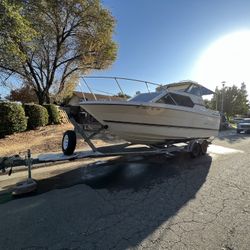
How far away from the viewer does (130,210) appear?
3.89 metres

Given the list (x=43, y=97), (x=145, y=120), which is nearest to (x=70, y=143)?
(x=145, y=120)

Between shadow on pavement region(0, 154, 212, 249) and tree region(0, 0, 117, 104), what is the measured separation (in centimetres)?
1279

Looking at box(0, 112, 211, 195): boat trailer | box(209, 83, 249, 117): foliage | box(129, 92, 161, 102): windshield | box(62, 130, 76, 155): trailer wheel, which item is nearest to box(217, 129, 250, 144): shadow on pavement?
box(0, 112, 211, 195): boat trailer

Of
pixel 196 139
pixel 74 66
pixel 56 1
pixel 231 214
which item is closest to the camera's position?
pixel 231 214

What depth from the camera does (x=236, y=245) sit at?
2.93m

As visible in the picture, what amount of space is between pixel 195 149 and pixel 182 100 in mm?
1829

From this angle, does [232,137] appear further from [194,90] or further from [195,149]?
[195,149]

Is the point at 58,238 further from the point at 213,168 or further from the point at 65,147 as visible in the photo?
the point at 213,168

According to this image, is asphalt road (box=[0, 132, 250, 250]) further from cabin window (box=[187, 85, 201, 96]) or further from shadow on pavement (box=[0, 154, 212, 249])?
cabin window (box=[187, 85, 201, 96])

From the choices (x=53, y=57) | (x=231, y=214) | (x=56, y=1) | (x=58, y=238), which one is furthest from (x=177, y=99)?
(x=53, y=57)

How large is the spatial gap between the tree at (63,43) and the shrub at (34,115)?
14.5 feet

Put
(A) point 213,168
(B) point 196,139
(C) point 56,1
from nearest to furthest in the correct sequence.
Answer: (A) point 213,168 < (B) point 196,139 < (C) point 56,1

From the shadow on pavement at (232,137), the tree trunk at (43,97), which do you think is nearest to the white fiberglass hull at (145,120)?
the shadow on pavement at (232,137)

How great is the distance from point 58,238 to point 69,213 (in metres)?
0.72
